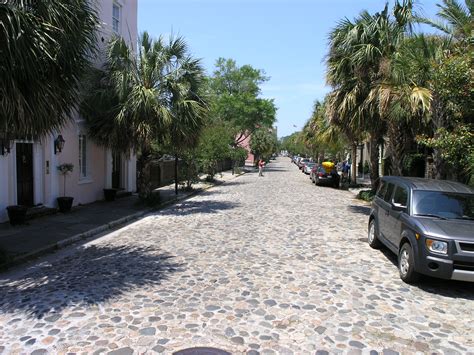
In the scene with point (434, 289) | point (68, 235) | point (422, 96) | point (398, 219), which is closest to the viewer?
point (434, 289)

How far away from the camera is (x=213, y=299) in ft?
19.2

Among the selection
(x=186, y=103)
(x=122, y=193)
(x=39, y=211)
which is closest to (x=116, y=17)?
(x=186, y=103)

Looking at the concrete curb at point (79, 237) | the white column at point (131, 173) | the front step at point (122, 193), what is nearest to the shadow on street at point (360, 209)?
the concrete curb at point (79, 237)

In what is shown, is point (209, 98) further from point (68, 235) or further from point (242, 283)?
point (242, 283)

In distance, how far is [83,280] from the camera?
6773 mm

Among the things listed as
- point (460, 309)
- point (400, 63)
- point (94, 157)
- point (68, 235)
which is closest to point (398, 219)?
point (460, 309)

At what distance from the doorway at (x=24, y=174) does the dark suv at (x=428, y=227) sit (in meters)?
10.2

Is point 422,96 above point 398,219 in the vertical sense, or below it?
above

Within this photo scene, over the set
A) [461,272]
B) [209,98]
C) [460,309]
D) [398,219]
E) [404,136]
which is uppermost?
[209,98]

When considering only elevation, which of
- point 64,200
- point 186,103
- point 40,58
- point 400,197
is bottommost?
point 64,200

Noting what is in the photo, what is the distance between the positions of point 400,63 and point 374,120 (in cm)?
414

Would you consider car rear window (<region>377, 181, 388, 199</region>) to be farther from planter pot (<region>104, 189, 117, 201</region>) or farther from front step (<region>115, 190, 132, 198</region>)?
front step (<region>115, 190, 132, 198</region>)

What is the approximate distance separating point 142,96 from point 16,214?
556cm

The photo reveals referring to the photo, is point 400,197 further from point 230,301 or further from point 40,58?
point 40,58
